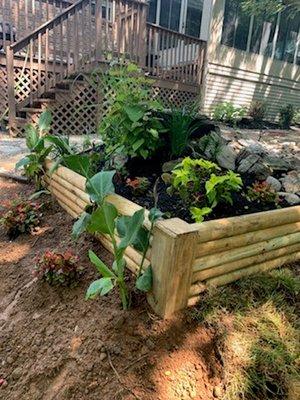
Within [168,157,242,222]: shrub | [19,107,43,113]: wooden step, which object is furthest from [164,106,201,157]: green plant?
[19,107,43,113]: wooden step

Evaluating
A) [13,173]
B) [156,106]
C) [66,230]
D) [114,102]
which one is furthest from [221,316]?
[13,173]

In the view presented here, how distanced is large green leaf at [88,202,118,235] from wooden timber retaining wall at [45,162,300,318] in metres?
0.21

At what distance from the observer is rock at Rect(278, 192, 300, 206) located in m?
2.59

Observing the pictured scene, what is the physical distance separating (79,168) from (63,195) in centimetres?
107

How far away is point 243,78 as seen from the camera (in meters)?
9.61

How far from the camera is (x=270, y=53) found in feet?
33.1

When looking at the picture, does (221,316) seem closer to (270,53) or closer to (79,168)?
(79,168)

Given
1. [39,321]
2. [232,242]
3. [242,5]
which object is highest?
[242,5]

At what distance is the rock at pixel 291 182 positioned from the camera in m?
2.83

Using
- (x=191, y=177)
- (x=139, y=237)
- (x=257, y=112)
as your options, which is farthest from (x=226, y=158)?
(x=257, y=112)

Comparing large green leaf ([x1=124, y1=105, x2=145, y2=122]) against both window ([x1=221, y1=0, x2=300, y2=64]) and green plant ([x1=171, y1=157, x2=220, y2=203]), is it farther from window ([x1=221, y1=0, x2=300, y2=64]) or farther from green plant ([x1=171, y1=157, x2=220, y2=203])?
window ([x1=221, y1=0, x2=300, y2=64])

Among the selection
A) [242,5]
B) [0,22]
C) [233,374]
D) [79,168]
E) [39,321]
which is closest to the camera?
[233,374]

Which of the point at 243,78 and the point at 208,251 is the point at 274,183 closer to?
the point at 208,251

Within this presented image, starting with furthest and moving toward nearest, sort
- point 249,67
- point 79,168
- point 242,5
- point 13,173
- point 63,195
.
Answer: point 249,67 < point 242,5 < point 13,173 < point 63,195 < point 79,168
